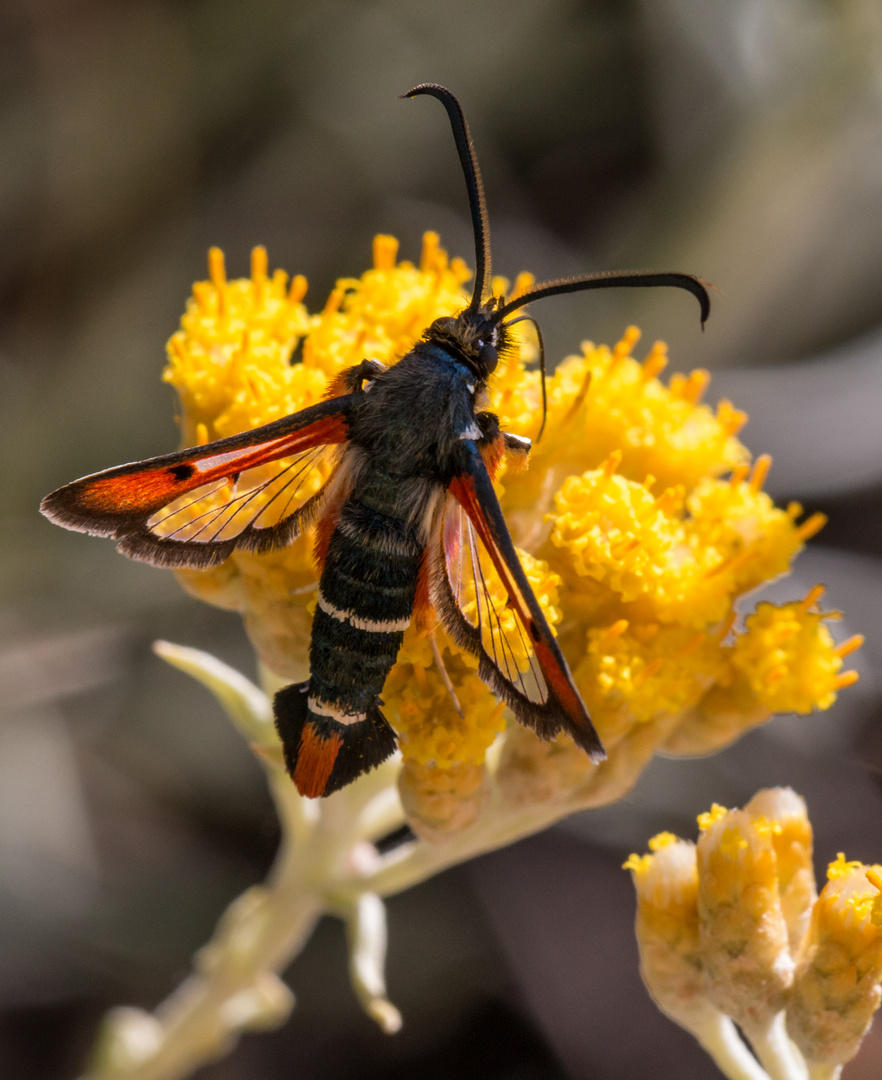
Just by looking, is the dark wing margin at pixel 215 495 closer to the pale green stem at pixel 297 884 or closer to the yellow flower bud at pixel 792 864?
the pale green stem at pixel 297 884

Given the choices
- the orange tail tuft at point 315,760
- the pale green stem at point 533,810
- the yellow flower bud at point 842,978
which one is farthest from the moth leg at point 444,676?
the yellow flower bud at point 842,978

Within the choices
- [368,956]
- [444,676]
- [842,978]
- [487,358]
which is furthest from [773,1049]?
[487,358]

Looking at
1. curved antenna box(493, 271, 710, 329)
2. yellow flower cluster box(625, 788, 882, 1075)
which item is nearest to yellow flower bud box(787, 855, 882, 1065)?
yellow flower cluster box(625, 788, 882, 1075)

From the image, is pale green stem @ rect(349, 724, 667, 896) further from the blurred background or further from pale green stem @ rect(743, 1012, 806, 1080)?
the blurred background

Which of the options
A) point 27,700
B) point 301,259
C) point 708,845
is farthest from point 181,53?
point 708,845

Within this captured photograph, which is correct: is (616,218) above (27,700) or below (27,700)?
above

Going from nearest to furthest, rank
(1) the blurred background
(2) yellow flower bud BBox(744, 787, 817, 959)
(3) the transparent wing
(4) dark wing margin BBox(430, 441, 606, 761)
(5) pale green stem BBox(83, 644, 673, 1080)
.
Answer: (4) dark wing margin BBox(430, 441, 606, 761), (3) the transparent wing, (2) yellow flower bud BBox(744, 787, 817, 959), (5) pale green stem BBox(83, 644, 673, 1080), (1) the blurred background

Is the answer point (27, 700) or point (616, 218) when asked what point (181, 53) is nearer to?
point (616, 218)
